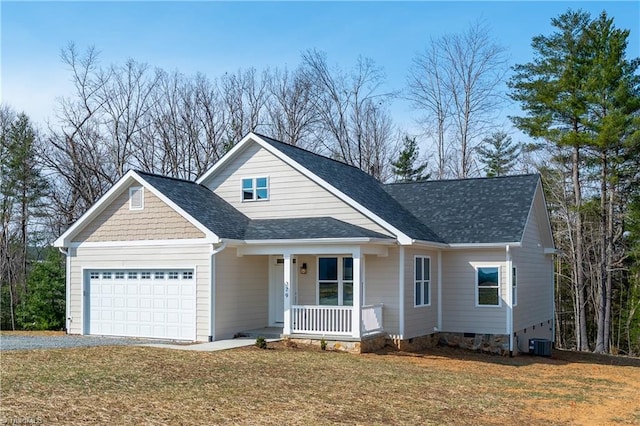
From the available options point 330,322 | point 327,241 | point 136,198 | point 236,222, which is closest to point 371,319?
point 330,322

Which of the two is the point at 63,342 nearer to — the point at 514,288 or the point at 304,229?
the point at 304,229

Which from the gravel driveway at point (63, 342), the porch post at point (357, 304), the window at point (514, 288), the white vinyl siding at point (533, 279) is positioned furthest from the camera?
the white vinyl siding at point (533, 279)

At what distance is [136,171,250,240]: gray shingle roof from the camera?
19.0m

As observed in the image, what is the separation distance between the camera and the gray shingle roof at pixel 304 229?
18.1 meters

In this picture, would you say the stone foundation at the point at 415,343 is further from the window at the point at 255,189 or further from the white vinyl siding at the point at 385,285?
the window at the point at 255,189

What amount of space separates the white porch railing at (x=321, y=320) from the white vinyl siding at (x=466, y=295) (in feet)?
15.3

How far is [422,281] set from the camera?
20.3m

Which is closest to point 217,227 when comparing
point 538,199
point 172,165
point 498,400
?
point 498,400

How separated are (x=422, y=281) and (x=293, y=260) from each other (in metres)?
3.92

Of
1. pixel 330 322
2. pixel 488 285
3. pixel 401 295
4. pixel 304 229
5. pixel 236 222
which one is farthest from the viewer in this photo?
pixel 488 285

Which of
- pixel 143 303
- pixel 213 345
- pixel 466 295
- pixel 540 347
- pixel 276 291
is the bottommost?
pixel 540 347

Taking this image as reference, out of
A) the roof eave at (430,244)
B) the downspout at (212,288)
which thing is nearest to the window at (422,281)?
the roof eave at (430,244)

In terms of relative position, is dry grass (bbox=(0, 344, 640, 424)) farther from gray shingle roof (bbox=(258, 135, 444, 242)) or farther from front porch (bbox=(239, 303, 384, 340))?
gray shingle roof (bbox=(258, 135, 444, 242))

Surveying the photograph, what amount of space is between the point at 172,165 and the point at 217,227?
22318 millimetres
